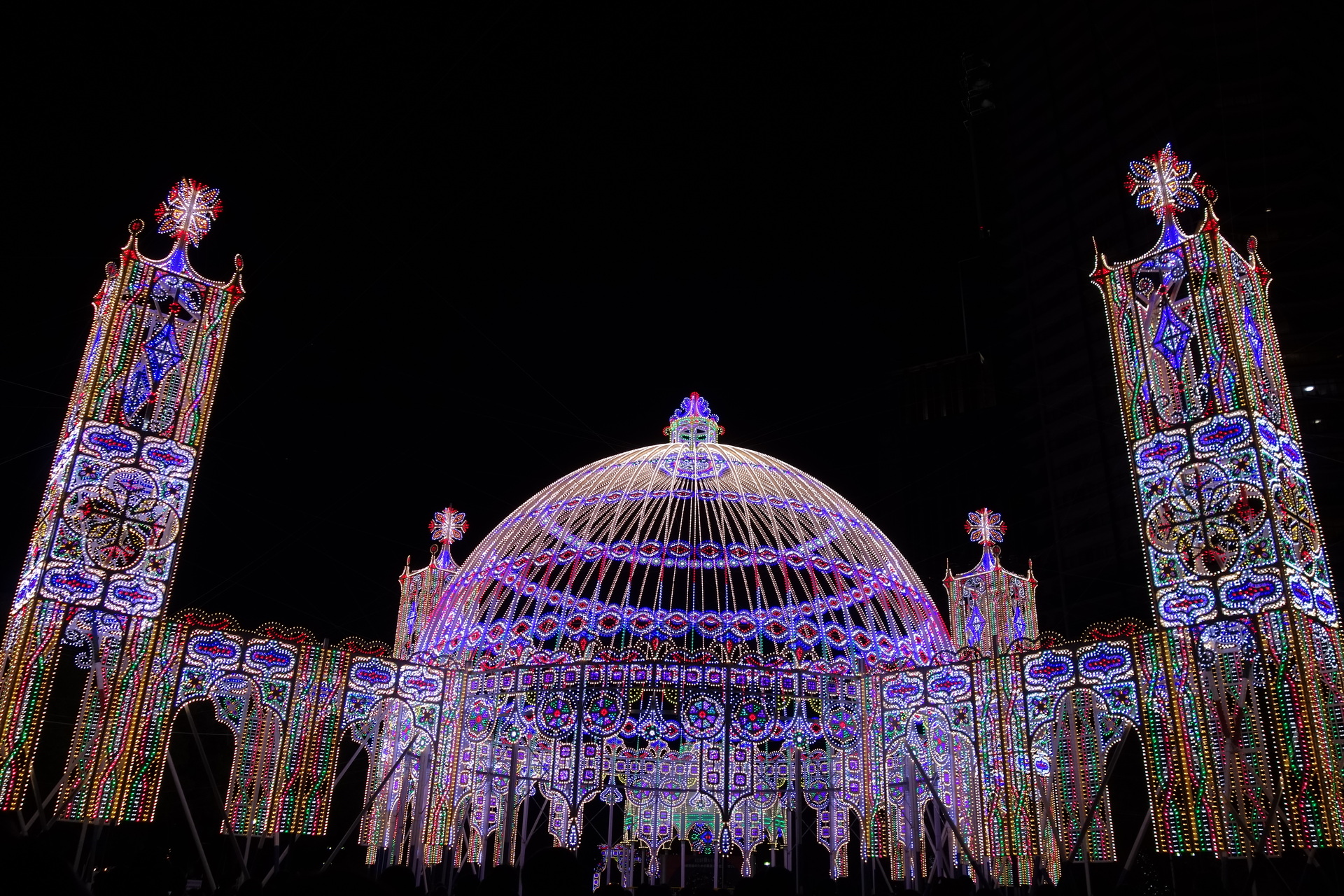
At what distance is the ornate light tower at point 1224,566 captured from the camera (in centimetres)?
1173

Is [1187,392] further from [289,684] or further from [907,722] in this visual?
[289,684]

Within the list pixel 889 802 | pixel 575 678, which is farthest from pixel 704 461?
pixel 889 802

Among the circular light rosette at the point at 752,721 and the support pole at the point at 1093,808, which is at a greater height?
the circular light rosette at the point at 752,721

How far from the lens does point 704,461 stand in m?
19.6

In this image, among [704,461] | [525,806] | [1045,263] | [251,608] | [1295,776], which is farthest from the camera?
[1045,263]

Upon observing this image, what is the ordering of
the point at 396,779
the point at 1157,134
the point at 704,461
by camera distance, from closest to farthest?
the point at 396,779 → the point at 704,461 → the point at 1157,134

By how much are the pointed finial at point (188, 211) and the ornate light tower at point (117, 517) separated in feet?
2.16

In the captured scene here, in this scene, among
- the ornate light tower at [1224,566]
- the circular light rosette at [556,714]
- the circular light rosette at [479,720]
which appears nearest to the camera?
the ornate light tower at [1224,566]

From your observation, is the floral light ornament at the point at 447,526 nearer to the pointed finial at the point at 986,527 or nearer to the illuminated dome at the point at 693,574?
the illuminated dome at the point at 693,574

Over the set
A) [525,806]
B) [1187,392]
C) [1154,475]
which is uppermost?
[1187,392]

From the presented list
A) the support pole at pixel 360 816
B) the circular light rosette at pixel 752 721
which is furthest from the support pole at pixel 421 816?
the circular light rosette at pixel 752 721

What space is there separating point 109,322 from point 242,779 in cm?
684

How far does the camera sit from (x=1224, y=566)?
41.5ft

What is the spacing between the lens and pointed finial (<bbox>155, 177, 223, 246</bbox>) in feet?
51.9
